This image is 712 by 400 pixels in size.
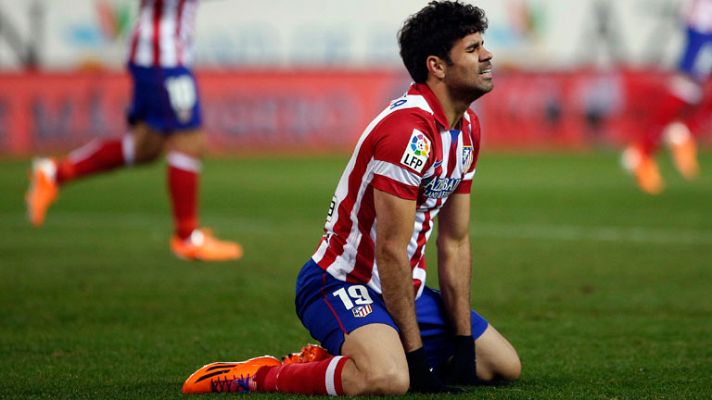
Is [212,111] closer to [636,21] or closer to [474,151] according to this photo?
[636,21]

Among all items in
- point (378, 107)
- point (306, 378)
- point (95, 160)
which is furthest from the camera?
point (378, 107)

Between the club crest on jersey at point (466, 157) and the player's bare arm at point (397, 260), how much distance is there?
1.14ft

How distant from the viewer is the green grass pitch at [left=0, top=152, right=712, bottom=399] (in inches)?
182

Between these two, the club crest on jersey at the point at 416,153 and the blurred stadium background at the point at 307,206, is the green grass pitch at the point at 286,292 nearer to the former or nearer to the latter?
the blurred stadium background at the point at 307,206

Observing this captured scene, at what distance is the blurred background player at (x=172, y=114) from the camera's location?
8.24 m

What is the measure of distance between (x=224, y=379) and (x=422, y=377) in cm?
70

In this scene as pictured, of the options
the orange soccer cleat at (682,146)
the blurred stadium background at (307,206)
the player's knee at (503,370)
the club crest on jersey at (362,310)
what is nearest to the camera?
the club crest on jersey at (362,310)

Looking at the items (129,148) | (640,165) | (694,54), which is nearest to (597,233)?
(640,165)

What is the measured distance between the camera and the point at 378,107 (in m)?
21.8

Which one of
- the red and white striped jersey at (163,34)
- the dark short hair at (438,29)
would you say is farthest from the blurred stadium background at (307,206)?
the red and white striped jersey at (163,34)

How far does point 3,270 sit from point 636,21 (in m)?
22.0

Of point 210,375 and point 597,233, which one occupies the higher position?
point 210,375

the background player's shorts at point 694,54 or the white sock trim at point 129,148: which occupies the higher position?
the background player's shorts at point 694,54

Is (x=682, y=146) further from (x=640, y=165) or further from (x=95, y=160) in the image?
(x=95, y=160)
